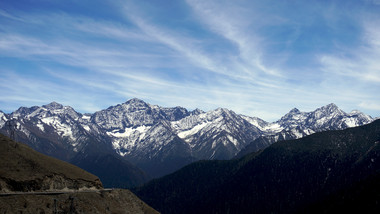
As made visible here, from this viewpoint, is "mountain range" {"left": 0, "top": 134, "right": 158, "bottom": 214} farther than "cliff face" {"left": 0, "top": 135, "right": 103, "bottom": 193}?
No

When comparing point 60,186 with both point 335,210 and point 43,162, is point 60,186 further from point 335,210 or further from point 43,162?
point 335,210

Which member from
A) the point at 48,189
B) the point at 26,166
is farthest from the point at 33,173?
the point at 48,189

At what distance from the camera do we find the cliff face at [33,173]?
12824cm

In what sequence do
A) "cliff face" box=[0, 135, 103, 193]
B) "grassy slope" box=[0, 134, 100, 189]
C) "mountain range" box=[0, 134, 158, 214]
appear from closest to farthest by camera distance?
"mountain range" box=[0, 134, 158, 214] → "cliff face" box=[0, 135, 103, 193] → "grassy slope" box=[0, 134, 100, 189]

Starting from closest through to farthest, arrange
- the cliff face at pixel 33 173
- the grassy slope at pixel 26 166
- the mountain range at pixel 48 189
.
A: the mountain range at pixel 48 189 < the cliff face at pixel 33 173 < the grassy slope at pixel 26 166

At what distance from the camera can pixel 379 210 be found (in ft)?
532

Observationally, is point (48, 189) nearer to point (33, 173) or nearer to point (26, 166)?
point (33, 173)

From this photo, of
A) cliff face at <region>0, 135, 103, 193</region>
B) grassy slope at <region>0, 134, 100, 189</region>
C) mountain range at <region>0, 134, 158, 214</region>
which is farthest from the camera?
grassy slope at <region>0, 134, 100, 189</region>

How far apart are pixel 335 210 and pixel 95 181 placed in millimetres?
125288

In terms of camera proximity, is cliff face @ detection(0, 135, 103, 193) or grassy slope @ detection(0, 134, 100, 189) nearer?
cliff face @ detection(0, 135, 103, 193)

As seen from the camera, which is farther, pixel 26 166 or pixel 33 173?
pixel 26 166

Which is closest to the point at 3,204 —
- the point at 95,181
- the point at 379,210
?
the point at 95,181

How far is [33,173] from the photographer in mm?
138125

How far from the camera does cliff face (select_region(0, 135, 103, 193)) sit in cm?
12824
